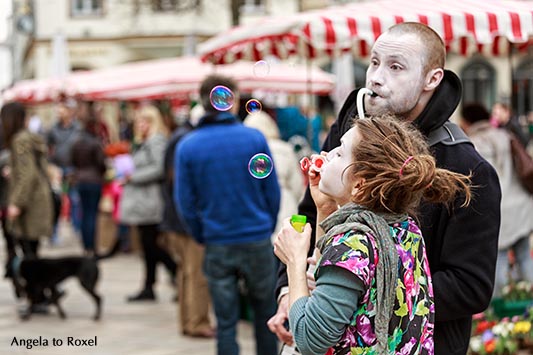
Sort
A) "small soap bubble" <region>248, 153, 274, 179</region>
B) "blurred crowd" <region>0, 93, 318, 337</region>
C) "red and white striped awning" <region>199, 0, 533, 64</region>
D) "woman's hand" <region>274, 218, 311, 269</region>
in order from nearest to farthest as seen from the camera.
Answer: "woman's hand" <region>274, 218, 311, 269</region>
"small soap bubble" <region>248, 153, 274, 179</region>
"red and white striped awning" <region>199, 0, 533, 64</region>
"blurred crowd" <region>0, 93, 318, 337</region>

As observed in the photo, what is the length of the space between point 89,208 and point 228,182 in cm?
647

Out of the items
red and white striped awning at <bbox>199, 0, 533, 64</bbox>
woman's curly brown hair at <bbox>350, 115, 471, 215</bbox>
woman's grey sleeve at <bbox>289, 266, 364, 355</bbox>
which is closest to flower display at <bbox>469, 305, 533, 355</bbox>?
red and white striped awning at <bbox>199, 0, 533, 64</bbox>

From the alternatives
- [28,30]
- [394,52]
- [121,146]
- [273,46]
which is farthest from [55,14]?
[394,52]

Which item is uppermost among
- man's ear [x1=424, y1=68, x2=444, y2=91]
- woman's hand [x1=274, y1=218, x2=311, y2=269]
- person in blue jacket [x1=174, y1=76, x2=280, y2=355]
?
man's ear [x1=424, y1=68, x2=444, y2=91]

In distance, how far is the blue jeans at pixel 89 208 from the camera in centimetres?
1122

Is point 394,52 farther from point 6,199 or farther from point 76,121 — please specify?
point 76,121

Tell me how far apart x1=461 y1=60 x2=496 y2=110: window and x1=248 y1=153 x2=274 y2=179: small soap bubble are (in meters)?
35.1

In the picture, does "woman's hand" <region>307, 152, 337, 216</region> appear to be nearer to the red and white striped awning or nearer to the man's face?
the man's face

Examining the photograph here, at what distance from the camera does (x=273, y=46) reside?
892cm

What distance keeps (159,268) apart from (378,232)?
921 cm

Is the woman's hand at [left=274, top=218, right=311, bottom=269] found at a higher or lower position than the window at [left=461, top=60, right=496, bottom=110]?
higher

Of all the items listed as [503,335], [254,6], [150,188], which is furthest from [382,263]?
Result: [254,6]

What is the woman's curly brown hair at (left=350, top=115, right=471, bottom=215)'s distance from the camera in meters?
2.31

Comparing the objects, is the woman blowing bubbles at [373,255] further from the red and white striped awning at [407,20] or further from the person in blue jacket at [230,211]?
the red and white striped awning at [407,20]
